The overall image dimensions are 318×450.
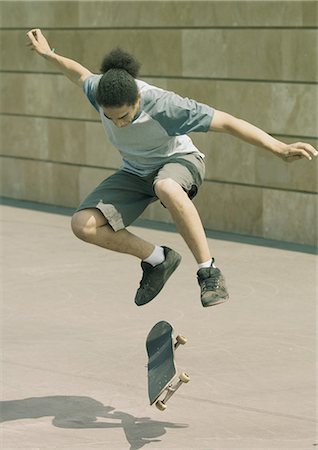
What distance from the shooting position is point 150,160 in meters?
7.76

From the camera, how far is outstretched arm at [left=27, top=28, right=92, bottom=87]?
7.99 meters

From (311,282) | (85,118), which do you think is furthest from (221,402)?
(85,118)

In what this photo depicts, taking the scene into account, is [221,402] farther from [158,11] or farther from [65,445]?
[158,11]

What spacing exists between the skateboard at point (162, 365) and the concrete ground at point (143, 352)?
0.72 feet

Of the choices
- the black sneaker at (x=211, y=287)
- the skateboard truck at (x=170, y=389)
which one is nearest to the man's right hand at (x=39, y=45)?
the black sneaker at (x=211, y=287)

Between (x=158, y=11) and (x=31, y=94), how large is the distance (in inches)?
95.4

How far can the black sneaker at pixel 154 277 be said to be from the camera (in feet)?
25.7

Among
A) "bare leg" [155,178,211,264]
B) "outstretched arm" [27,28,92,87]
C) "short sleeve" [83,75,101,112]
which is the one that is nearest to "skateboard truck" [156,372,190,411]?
"bare leg" [155,178,211,264]

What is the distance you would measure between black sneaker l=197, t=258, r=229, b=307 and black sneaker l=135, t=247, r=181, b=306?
45 centimetres

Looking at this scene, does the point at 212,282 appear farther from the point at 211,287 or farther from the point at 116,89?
the point at 116,89

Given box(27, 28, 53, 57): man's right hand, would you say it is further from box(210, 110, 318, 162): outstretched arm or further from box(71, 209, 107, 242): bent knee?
box(210, 110, 318, 162): outstretched arm

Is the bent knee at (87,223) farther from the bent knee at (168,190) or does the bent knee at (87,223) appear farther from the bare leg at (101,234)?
the bent knee at (168,190)

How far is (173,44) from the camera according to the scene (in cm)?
1325

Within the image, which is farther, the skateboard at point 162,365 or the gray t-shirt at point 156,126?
the gray t-shirt at point 156,126
